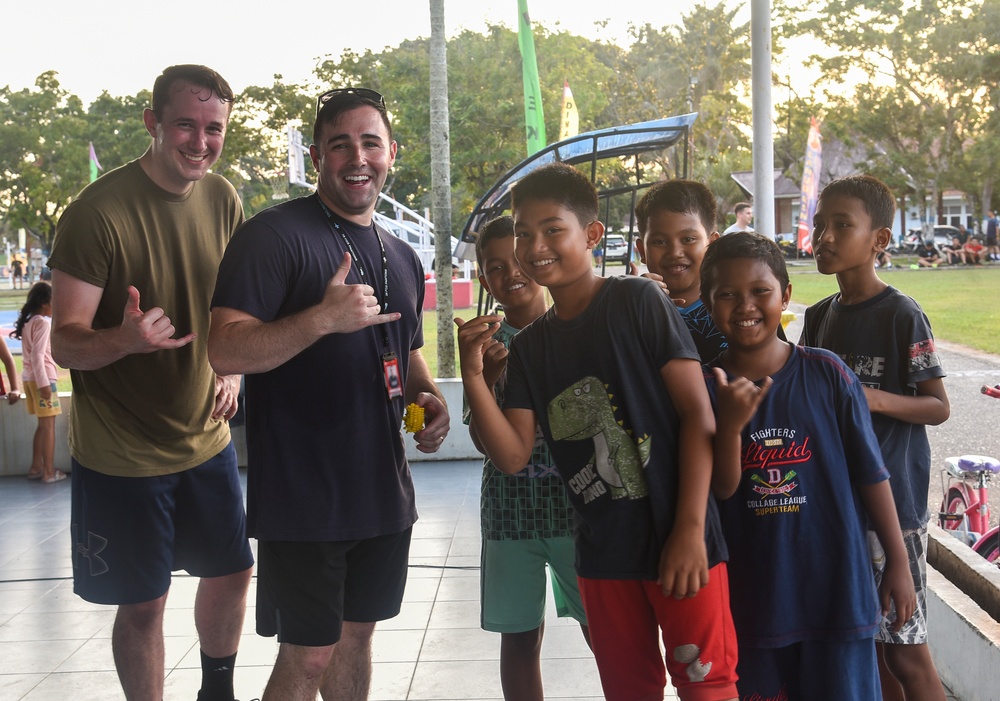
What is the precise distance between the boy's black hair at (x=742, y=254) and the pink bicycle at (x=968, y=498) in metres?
2.21

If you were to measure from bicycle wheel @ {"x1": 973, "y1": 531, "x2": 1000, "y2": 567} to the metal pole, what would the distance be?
1663mm

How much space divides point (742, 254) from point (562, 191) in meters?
0.42

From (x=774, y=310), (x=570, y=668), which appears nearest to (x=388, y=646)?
(x=570, y=668)

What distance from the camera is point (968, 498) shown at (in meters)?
4.05

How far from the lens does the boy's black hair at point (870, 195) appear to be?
251 cm

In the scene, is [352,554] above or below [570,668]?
above

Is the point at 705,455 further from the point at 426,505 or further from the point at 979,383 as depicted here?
the point at 979,383

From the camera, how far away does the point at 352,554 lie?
8.48 ft

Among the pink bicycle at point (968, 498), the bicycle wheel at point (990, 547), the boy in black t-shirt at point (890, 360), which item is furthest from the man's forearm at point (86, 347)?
the pink bicycle at point (968, 498)

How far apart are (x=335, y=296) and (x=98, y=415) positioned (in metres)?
1.10

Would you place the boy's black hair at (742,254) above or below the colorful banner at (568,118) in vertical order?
below

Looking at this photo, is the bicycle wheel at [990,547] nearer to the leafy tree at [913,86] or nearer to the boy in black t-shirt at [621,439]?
the boy in black t-shirt at [621,439]

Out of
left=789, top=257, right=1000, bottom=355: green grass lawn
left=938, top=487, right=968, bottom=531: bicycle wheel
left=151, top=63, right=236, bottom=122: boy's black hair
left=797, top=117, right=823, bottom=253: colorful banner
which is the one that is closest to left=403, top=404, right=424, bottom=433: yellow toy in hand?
left=151, top=63, right=236, bottom=122: boy's black hair

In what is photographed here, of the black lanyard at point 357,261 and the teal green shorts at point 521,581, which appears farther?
the teal green shorts at point 521,581
